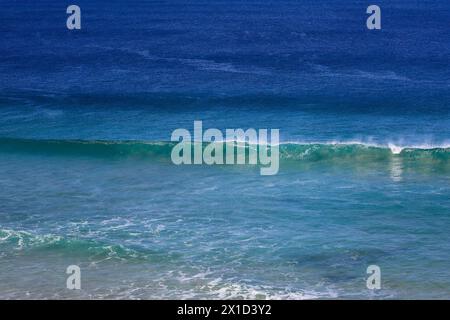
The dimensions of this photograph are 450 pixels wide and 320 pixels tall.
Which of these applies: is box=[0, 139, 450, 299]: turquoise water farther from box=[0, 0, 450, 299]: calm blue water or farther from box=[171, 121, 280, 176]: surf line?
box=[171, 121, 280, 176]: surf line

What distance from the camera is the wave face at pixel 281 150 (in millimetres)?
46500

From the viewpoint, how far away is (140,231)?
35406 millimetres

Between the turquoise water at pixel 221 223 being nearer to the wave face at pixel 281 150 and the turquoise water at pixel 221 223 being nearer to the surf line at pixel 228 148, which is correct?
the wave face at pixel 281 150

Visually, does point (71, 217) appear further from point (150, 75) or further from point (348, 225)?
point (150, 75)

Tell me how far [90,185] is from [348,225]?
1433 cm

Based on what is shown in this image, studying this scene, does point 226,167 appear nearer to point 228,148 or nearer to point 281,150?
point 228,148

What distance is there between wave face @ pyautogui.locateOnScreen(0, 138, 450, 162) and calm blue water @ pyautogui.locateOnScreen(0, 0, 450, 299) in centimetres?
13

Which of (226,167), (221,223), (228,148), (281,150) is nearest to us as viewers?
(221,223)

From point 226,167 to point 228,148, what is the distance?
3.56 m

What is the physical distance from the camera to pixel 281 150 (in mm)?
47812

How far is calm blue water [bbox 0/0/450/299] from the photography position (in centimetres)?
3142

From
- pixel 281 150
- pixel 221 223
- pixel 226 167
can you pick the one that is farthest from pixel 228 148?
pixel 221 223

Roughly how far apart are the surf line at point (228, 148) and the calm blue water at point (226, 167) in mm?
828
